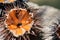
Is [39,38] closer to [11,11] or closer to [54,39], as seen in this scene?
[54,39]

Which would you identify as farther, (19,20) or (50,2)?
(50,2)

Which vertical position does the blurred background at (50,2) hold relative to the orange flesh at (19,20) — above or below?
below

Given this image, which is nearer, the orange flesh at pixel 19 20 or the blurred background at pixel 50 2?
the orange flesh at pixel 19 20

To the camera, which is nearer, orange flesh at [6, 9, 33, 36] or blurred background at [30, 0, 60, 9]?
orange flesh at [6, 9, 33, 36]

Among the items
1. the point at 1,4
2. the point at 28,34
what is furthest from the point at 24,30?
the point at 1,4

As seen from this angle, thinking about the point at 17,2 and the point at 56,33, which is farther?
the point at 17,2

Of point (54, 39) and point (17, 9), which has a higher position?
point (17, 9)

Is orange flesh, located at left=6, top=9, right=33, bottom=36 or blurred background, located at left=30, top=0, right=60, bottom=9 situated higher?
orange flesh, located at left=6, top=9, right=33, bottom=36
